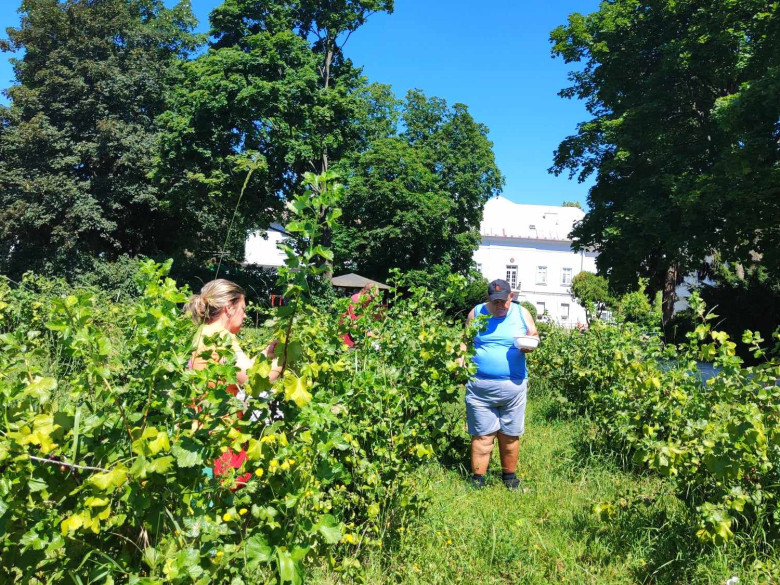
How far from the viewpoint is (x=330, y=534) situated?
1.67 meters

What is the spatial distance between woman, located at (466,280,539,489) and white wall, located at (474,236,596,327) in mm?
48243

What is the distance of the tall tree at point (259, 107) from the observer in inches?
812

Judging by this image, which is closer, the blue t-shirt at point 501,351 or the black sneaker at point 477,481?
the black sneaker at point 477,481

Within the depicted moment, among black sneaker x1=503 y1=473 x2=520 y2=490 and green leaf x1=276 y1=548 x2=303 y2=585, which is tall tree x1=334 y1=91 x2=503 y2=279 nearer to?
black sneaker x1=503 y1=473 x2=520 y2=490

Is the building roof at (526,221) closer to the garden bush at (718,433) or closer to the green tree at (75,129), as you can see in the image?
the green tree at (75,129)

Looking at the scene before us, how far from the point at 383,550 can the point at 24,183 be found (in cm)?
2403

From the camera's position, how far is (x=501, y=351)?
439 centimetres

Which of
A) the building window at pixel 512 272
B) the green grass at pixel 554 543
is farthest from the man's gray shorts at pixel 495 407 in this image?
the building window at pixel 512 272

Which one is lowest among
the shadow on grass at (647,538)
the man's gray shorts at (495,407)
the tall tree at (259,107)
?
the shadow on grass at (647,538)

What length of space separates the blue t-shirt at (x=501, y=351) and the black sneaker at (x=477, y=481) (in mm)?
730

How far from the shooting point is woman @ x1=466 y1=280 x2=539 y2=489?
4359 millimetres

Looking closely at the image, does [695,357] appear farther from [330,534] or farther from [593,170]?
[593,170]

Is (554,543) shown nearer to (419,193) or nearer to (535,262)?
(419,193)

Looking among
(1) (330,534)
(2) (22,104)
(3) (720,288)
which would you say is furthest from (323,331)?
(2) (22,104)
